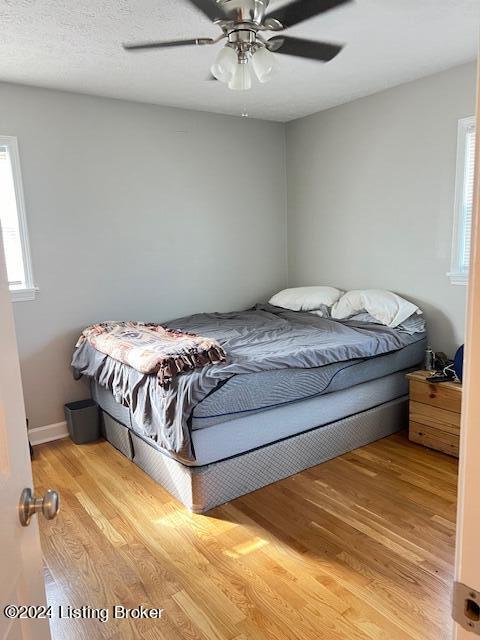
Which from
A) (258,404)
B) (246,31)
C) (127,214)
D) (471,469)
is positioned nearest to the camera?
(471,469)

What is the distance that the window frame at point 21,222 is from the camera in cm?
310

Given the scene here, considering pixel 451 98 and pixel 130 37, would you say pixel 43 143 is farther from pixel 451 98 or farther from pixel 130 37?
pixel 451 98

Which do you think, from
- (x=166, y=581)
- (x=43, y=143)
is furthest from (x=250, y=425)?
(x=43, y=143)

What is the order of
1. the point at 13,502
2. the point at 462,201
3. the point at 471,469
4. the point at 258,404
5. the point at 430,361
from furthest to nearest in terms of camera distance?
the point at 430,361 → the point at 462,201 → the point at 258,404 → the point at 13,502 → the point at 471,469

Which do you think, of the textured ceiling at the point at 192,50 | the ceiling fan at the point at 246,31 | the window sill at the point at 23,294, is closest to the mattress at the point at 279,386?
the ceiling fan at the point at 246,31

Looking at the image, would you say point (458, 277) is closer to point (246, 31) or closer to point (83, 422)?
point (246, 31)

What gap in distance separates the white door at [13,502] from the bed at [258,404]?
53.5 inches

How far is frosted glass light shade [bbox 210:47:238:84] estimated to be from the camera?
203 cm

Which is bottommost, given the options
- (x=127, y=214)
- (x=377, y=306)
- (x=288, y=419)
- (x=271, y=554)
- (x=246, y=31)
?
(x=271, y=554)

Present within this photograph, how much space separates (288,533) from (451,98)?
2.98 metres

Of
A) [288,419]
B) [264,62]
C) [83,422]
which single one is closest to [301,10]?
[264,62]

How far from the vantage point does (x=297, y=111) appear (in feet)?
13.1

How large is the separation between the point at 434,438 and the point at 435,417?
0.14 metres

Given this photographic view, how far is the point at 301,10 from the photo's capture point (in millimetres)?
2133
